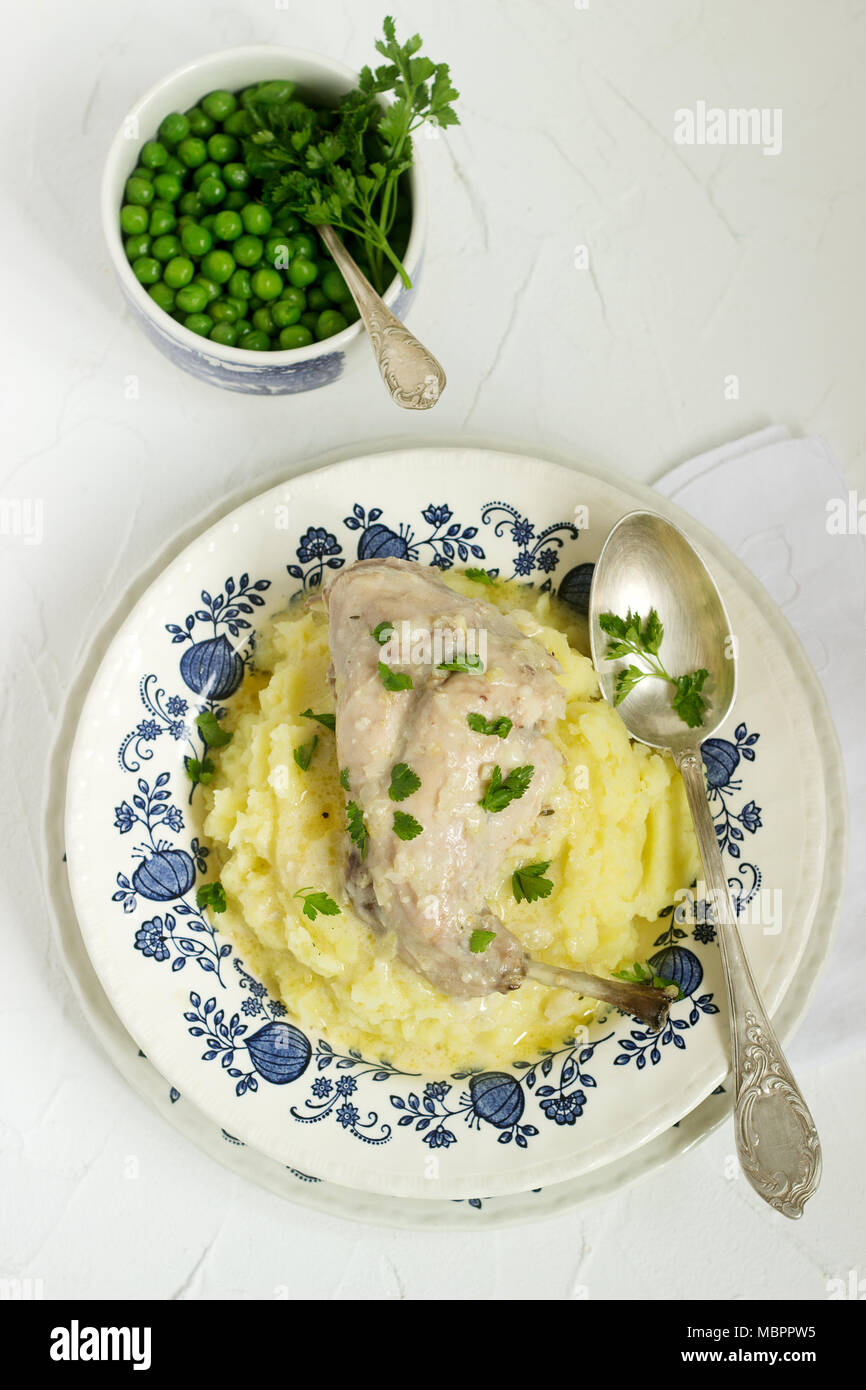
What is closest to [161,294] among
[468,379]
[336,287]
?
[336,287]

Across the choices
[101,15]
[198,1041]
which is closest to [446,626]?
[198,1041]

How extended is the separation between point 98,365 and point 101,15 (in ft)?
5.90

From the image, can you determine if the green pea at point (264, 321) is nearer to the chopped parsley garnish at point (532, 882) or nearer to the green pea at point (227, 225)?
the green pea at point (227, 225)

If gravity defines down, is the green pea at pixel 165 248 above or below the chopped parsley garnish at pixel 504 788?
above

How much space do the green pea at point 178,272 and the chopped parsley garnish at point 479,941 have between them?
3104 mm

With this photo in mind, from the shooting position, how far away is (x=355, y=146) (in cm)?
461

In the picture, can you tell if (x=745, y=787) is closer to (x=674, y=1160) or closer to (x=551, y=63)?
(x=674, y=1160)

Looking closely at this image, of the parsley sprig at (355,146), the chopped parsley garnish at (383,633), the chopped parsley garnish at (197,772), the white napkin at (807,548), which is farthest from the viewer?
the white napkin at (807,548)

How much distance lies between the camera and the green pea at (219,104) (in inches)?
189

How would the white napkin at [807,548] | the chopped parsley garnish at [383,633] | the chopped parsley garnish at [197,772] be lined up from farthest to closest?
the white napkin at [807,548] → the chopped parsley garnish at [197,772] → the chopped parsley garnish at [383,633]

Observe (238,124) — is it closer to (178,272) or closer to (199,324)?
(178,272)

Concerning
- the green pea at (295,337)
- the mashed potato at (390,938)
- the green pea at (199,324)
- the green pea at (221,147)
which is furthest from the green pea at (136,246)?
the mashed potato at (390,938)

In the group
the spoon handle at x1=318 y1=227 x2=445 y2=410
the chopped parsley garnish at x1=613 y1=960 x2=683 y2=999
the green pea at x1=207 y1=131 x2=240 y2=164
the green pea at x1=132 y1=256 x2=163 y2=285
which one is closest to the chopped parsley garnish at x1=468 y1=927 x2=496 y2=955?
the chopped parsley garnish at x1=613 y1=960 x2=683 y2=999

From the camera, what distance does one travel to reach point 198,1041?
14.4 ft
